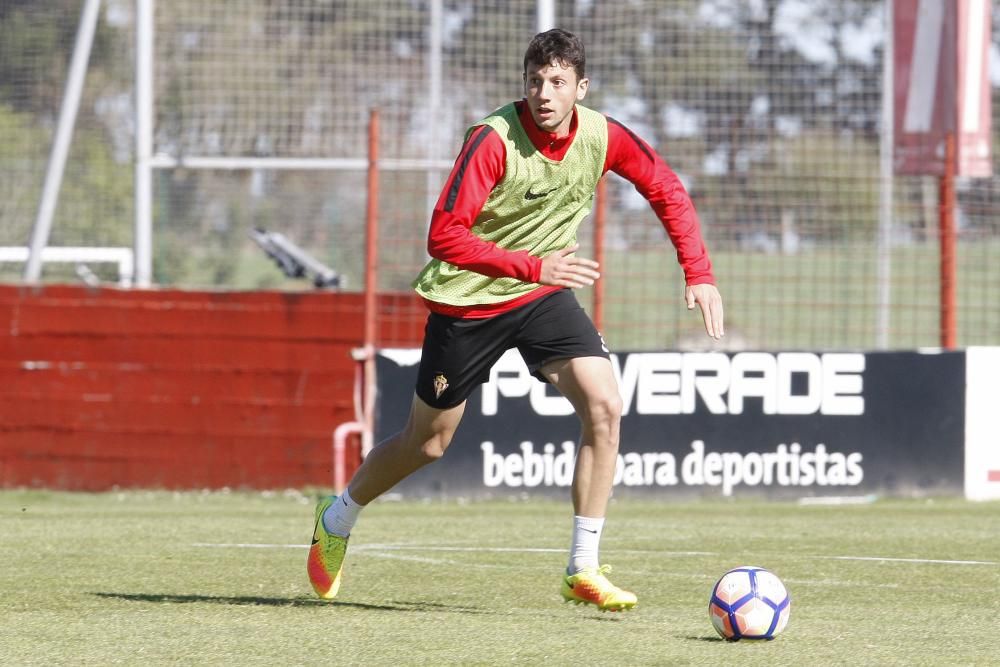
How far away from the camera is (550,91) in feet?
20.4

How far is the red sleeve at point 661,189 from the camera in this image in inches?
260

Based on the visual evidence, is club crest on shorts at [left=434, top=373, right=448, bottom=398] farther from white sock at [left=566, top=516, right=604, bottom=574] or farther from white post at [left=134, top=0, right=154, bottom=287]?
white post at [left=134, top=0, right=154, bottom=287]

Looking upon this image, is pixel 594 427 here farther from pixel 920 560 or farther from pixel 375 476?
pixel 920 560

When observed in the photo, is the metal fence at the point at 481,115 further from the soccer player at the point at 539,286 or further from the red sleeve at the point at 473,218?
the red sleeve at the point at 473,218

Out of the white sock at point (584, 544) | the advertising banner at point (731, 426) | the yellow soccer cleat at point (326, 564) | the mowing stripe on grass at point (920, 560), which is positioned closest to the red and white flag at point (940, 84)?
the advertising banner at point (731, 426)

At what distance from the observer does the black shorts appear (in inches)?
259

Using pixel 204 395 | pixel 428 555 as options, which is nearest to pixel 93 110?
pixel 204 395

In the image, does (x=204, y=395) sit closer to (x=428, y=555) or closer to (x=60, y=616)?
(x=428, y=555)

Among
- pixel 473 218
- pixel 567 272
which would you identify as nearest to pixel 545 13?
pixel 473 218

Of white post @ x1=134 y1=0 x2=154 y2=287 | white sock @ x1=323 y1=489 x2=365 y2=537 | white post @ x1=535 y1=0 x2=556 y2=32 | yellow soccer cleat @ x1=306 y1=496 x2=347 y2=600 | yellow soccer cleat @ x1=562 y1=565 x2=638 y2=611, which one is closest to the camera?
yellow soccer cleat @ x1=562 y1=565 x2=638 y2=611

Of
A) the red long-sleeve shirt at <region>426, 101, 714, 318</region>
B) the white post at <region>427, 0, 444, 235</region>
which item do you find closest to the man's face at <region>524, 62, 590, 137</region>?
the red long-sleeve shirt at <region>426, 101, 714, 318</region>

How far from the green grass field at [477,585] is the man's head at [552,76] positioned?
1881mm

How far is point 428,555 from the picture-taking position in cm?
834

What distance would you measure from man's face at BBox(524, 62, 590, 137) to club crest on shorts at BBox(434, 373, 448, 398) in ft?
3.46
